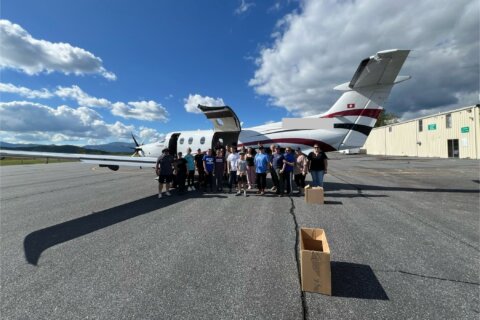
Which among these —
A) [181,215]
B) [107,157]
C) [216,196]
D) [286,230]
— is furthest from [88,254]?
[107,157]

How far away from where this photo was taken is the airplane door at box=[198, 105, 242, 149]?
10.9m

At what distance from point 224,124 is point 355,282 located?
1002cm

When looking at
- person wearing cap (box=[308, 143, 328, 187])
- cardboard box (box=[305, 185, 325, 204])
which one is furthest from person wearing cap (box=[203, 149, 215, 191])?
cardboard box (box=[305, 185, 325, 204])

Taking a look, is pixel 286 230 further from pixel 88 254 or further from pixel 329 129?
pixel 329 129

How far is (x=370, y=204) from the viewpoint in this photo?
299 inches

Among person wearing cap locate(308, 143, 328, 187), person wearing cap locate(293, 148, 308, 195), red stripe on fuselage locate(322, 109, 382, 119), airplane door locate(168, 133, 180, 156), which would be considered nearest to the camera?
person wearing cap locate(308, 143, 328, 187)

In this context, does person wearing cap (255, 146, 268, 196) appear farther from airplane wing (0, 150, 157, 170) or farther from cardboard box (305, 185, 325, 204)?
airplane wing (0, 150, 157, 170)

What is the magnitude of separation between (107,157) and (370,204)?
33.4 ft

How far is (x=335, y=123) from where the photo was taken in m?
10.1

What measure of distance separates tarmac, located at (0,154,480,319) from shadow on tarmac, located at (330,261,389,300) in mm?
14

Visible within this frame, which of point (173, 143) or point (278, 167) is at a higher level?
point (173, 143)

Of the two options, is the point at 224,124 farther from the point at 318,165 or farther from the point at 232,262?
the point at 232,262

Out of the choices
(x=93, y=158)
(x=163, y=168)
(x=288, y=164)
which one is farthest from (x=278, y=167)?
(x=93, y=158)

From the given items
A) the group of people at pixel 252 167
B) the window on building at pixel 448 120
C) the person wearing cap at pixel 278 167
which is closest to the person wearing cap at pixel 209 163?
the group of people at pixel 252 167
